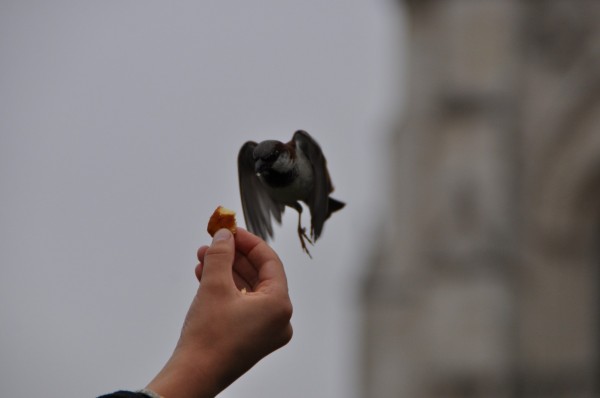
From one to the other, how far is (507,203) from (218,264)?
13820mm

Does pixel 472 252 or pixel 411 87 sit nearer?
pixel 472 252

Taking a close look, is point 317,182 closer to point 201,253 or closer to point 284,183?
point 284,183

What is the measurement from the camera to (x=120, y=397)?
2080 mm

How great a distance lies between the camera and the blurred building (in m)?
15.6

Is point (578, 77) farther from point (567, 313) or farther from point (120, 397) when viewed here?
point (120, 397)

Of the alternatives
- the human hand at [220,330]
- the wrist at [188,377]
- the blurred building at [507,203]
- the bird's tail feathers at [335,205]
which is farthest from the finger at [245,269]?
the blurred building at [507,203]

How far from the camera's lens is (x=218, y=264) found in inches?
88.6

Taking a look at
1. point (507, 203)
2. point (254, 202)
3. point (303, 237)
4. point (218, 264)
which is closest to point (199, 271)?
point (218, 264)

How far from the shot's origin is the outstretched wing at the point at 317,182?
9.00 ft

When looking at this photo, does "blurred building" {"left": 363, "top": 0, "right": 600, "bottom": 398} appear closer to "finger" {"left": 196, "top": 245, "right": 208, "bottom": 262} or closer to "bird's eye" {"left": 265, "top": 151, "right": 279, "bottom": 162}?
"bird's eye" {"left": 265, "top": 151, "right": 279, "bottom": 162}

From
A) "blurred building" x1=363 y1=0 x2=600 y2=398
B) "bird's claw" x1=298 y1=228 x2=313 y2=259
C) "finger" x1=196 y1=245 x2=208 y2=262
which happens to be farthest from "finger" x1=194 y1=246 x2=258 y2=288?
"blurred building" x1=363 y1=0 x2=600 y2=398

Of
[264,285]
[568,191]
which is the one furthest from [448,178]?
[264,285]

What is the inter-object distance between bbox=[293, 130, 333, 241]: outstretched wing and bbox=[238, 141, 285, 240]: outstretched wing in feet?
0.42

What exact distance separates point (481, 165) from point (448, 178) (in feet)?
1.29
